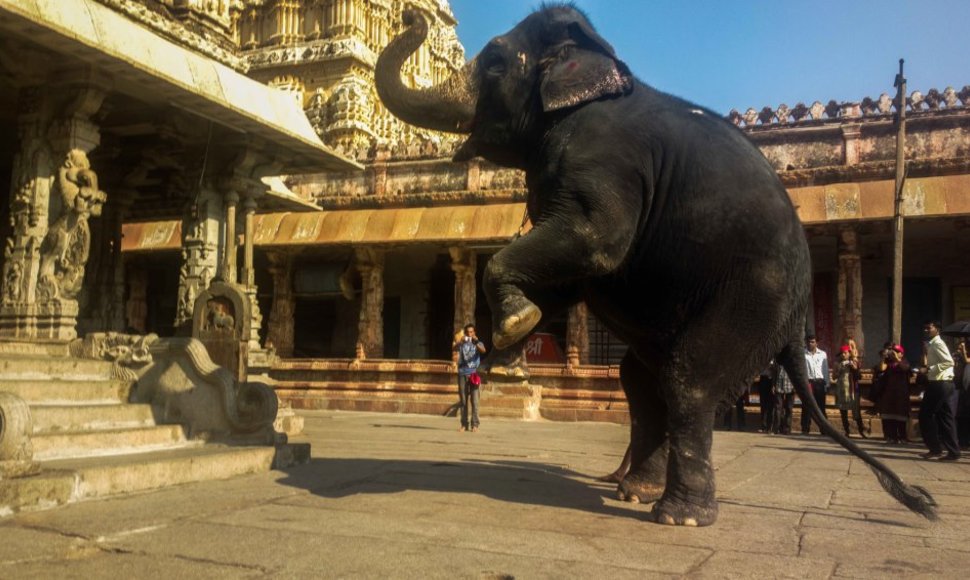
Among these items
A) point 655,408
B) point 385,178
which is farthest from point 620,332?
point 385,178

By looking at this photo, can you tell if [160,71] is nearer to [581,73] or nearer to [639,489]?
[581,73]

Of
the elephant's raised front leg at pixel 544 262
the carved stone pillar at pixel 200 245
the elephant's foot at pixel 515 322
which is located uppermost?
the carved stone pillar at pixel 200 245

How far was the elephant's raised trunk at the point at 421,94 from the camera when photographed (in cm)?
443

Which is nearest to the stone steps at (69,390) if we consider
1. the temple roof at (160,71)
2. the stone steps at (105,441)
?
the stone steps at (105,441)

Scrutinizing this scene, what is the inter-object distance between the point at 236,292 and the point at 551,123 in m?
4.16

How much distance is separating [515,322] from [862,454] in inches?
72.2

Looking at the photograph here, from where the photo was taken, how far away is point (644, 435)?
4695 millimetres

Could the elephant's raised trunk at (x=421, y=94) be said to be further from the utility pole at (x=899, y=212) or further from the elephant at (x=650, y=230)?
the utility pole at (x=899, y=212)

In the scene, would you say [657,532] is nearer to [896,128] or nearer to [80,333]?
[80,333]

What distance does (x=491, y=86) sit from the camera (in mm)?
4371

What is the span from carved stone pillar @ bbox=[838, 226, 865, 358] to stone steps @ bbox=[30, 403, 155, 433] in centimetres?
1310

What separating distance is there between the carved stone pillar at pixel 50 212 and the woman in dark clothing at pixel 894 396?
35.0ft

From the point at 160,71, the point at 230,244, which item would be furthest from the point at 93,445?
the point at 230,244

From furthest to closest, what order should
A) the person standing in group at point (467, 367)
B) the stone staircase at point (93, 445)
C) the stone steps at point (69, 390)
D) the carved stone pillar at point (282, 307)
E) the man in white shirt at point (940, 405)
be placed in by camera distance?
the carved stone pillar at point (282, 307) → the person standing in group at point (467, 367) → the man in white shirt at point (940, 405) → the stone steps at point (69, 390) → the stone staircase at point (93, 445)
